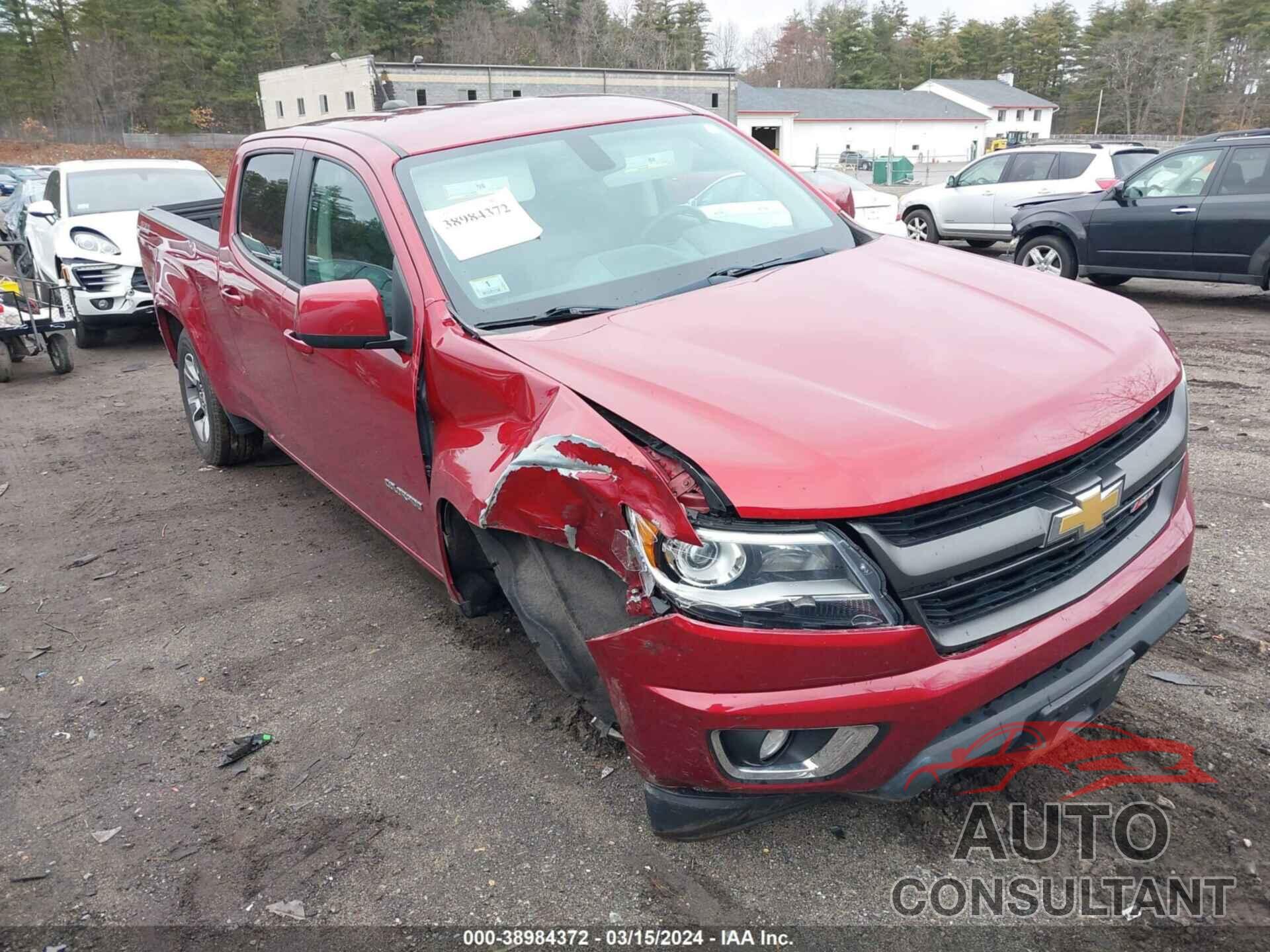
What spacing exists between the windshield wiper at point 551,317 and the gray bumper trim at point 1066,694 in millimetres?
1508

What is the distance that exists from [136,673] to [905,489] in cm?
307

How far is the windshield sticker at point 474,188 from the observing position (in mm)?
3066

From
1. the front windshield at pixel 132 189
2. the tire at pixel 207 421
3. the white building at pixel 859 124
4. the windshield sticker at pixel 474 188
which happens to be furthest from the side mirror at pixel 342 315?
the white building at pixel 859 124

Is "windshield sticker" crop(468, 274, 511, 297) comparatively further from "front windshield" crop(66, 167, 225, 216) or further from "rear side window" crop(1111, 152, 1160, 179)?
"rear side window" crop(1111, 152, 1160, 179)

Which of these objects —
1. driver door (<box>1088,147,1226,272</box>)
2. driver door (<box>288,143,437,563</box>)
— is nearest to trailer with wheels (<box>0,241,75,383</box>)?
driver door (<box>288,143,437,563</box>)

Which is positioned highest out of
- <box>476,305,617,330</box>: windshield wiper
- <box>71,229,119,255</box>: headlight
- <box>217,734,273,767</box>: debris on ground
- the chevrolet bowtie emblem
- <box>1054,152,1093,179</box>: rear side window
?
<box>476,305,617,330</box>: windshield wiper

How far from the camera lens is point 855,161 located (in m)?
60.1

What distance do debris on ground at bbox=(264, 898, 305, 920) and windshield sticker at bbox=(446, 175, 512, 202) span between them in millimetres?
2144

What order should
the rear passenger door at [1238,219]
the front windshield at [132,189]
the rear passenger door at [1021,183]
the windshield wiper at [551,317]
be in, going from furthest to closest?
the rear passenger door at [1021,183], the front windshield at [132,189], the rear passenger door at [1238,219], the windshield wiper at [551,317]

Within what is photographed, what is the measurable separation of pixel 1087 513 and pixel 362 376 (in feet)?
7.64

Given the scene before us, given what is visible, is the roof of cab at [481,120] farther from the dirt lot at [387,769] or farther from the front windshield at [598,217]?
the dirt lot at [387,769]

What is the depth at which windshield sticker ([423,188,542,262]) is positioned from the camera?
294 cm

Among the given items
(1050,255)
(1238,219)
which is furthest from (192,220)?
(1238,219)

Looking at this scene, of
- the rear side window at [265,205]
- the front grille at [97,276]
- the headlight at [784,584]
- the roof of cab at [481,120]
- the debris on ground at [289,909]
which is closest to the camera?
the headlight at [784,584]
